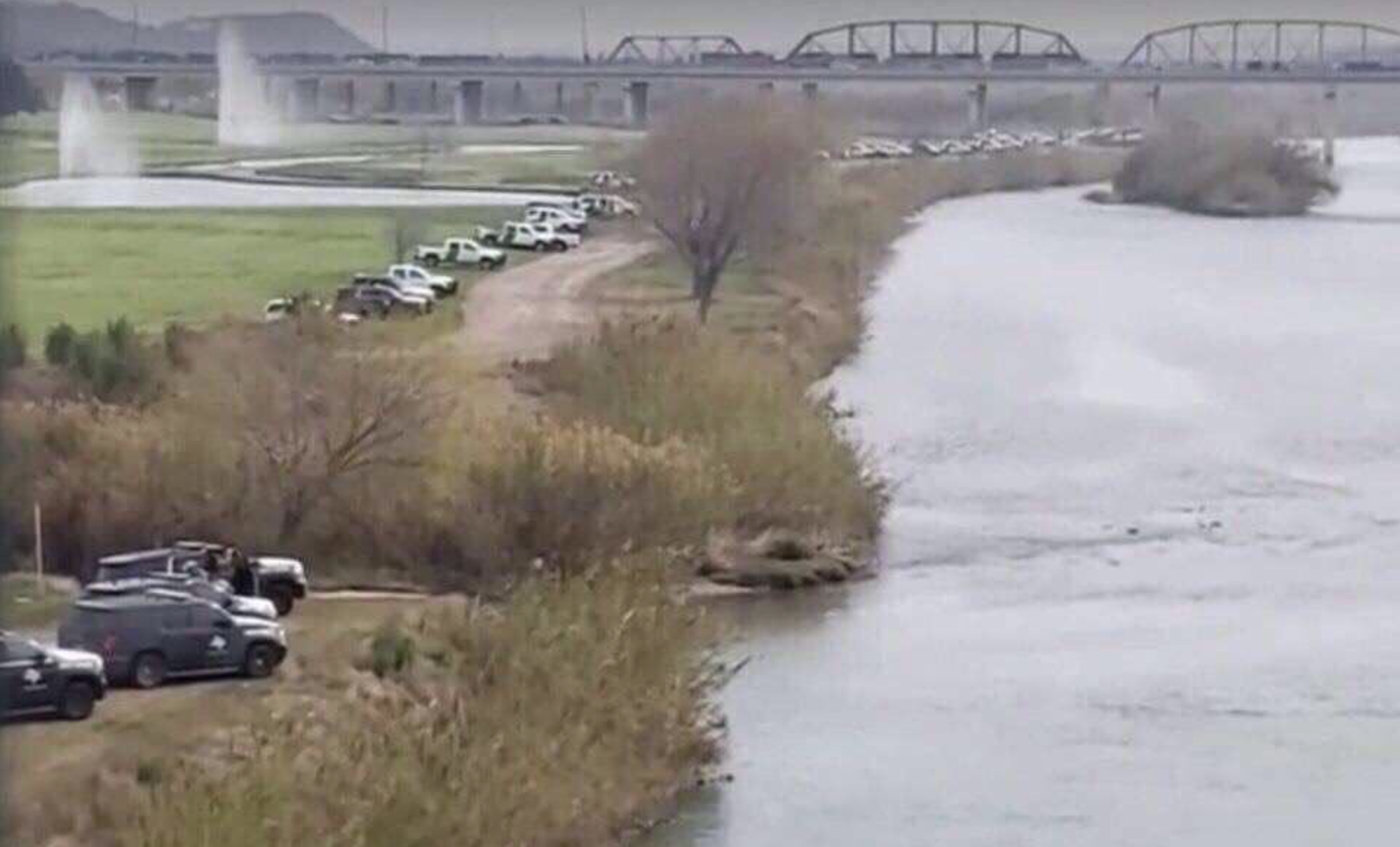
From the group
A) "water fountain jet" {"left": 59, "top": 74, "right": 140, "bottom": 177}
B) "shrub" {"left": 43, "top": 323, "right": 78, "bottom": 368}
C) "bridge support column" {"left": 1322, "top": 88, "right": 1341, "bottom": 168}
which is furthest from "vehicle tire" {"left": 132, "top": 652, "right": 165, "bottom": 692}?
"bridge support column" {"left": 1322, "top": 88, "right": 1341, "bottom": 168}

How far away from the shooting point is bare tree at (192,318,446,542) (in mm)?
7953

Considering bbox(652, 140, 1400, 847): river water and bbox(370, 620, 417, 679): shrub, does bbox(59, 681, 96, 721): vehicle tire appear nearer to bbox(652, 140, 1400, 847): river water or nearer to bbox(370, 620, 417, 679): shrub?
bbox(370, 620, 417, 679): shrub

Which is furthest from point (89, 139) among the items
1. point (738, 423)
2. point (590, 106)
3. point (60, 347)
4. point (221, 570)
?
point (221, 570)

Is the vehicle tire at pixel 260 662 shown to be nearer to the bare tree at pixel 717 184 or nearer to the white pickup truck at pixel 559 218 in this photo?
the bare tree at pixel 717 184

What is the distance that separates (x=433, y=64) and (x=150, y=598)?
1718cm

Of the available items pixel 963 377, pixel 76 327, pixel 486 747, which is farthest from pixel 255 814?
pixel 963 377

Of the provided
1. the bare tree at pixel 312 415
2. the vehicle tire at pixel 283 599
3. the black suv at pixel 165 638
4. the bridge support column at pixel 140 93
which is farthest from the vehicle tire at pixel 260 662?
the bridge support column at pixel 140 93

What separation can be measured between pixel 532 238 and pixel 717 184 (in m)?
2.00

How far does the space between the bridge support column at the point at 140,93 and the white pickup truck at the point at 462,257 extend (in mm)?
6368

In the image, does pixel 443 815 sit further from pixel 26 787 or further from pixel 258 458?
pixel 258 458

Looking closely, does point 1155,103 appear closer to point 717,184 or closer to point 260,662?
point 717,184

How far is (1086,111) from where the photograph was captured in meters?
36.3

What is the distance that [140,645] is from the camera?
588cm

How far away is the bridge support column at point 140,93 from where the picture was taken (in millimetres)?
21328
